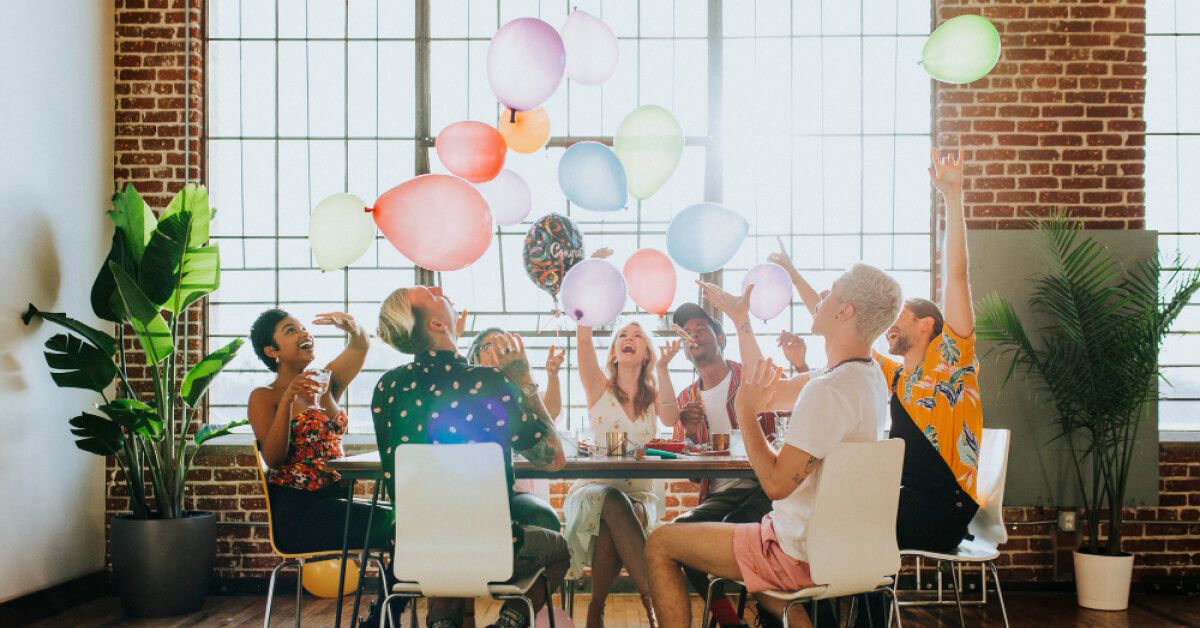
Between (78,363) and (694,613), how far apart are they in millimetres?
3193

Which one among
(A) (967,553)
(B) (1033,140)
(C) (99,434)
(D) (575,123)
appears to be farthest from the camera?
(D) (575,123)

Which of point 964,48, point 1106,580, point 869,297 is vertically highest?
point 964,48

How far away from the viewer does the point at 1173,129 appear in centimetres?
562

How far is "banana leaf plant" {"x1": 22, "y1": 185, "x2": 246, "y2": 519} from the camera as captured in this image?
4.68 meters

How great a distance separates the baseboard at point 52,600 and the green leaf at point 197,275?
4.88 ft

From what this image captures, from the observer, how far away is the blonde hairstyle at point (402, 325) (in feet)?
10.7

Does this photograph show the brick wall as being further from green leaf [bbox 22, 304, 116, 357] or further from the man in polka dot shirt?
the man in polka dot shirt

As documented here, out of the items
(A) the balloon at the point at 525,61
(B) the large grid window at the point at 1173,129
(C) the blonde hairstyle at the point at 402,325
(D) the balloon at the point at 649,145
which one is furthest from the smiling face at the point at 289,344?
(B) the large grid window at the point at 1173,129

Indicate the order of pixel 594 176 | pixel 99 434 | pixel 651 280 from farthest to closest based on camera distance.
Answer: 1. pixel 99 434
2. pixel 651 280
3. pixel 594 176

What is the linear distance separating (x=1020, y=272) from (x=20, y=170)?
5.10 meters

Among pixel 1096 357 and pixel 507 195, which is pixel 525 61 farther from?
pixel 1096 357

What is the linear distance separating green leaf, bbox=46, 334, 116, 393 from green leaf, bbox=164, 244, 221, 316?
1.33ft

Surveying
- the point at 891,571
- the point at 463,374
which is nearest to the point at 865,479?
the point at 891,571

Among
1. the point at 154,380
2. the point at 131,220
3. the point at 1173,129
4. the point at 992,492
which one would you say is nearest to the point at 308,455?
the point at 154,380
